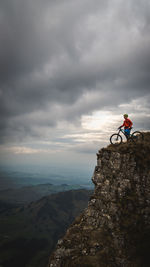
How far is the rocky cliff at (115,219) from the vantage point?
779 inches

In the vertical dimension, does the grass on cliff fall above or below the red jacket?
below

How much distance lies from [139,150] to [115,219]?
417 inches

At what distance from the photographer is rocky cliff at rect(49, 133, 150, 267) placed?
19.8m

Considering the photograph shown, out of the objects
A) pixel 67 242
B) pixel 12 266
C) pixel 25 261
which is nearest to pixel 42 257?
pixel 25 261

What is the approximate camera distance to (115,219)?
72.7 feet

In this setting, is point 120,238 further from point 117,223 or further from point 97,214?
point 97,214

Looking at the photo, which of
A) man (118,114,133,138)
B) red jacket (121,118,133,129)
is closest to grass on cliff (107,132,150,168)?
man (118,114,133,138)

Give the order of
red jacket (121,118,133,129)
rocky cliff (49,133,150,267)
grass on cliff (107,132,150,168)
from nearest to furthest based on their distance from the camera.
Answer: rocky cliff (49,133,150,267) → grass on cliff (107,132,150,168) → red jacket (121,118,133,129)

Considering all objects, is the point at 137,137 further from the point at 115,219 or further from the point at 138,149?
the point at 115,219

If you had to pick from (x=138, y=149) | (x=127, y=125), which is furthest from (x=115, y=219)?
(x=127, y=125)

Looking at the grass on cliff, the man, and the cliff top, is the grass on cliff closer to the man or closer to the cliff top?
the cliff top

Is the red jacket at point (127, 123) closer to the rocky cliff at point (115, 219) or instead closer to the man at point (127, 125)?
the man at point (127, 125)

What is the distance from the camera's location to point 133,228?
21.1 meters

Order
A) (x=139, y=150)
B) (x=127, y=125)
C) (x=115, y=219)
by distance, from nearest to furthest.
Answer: (x=115, y=219), (x=139, y=150), (x=127, y=125)
